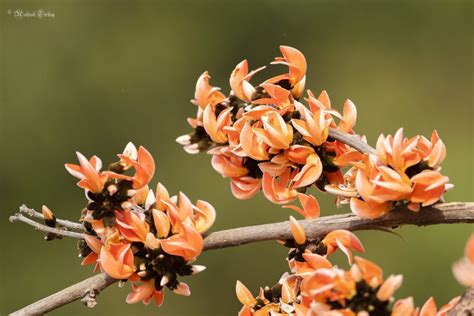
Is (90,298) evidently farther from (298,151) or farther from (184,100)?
(184,100)

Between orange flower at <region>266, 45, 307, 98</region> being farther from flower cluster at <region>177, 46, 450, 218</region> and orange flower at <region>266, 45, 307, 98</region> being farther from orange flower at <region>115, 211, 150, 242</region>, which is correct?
orange flower at <region>115, 211, 150, 242</region>

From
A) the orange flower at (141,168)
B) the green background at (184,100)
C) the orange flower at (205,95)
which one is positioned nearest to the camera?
the orange flower at (141,168)

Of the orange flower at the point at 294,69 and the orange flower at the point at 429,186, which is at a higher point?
the orange flower at the point at 294,69

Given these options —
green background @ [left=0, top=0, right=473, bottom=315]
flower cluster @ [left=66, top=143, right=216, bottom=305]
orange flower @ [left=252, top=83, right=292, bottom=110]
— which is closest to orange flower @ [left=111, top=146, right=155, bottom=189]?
flower cluster @ [left=66, top=143, right=216, bottom=305]

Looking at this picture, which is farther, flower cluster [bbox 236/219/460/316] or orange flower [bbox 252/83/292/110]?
orange flower [bbox 252/83/292/110]

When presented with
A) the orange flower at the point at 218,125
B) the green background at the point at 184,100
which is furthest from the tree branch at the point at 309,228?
the green background at the point at 184,100

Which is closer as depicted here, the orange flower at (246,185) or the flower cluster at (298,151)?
the flower cluster at (298,151)

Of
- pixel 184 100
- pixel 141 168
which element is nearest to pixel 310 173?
pixel 141 168

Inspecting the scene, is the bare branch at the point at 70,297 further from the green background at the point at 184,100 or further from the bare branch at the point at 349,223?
the green background at the point at 184,100
